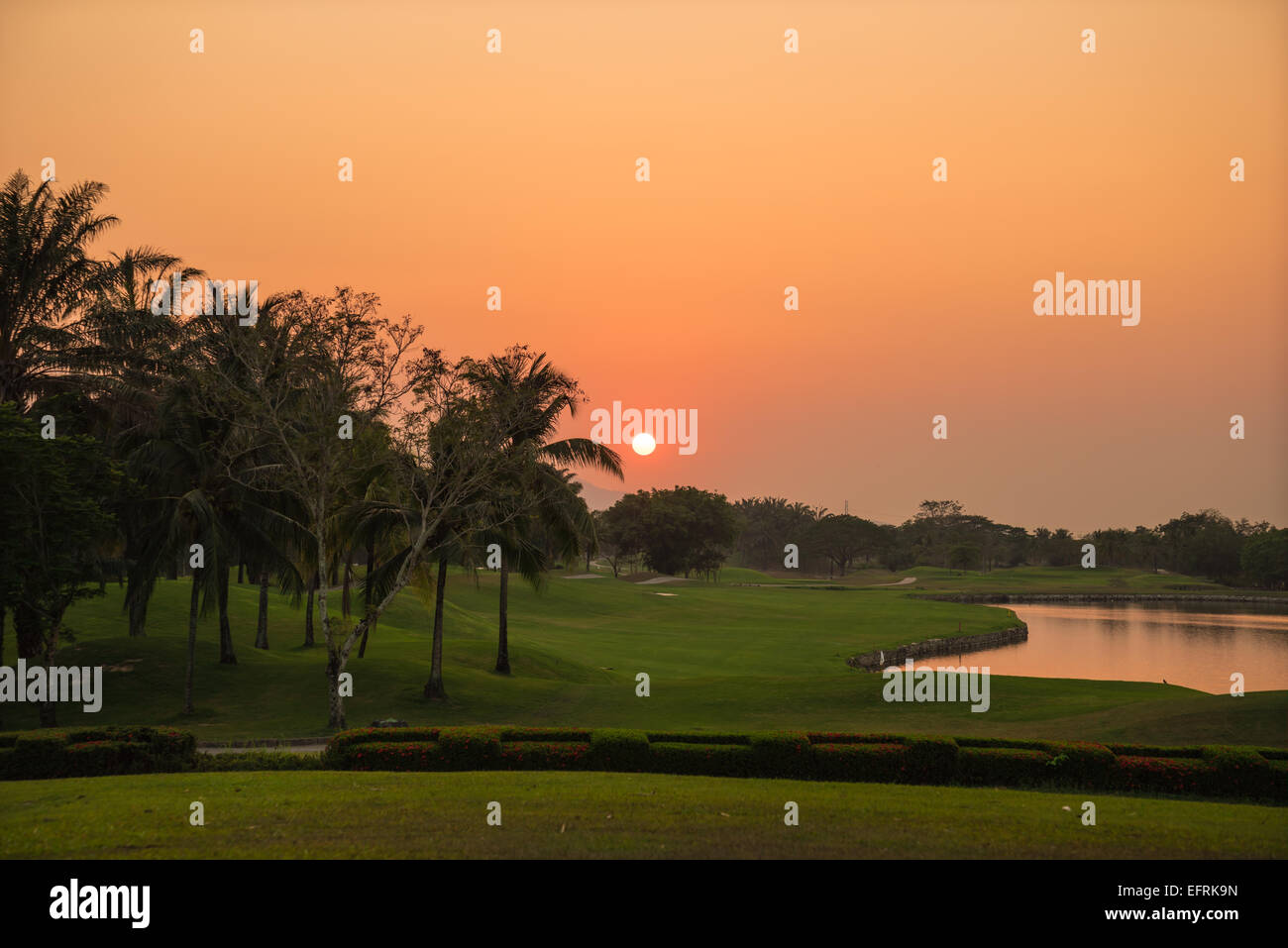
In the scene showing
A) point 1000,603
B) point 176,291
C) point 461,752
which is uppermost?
point 176,291

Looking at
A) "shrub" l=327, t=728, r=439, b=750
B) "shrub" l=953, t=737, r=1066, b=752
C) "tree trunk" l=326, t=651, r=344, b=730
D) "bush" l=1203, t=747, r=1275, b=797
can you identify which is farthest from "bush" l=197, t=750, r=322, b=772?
"bush" l=1203, t=747, r=1275, b=797

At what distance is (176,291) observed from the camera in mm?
37719

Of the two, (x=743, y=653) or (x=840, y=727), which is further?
(x=743, y=653)

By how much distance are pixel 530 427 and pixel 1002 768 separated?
82.0ft

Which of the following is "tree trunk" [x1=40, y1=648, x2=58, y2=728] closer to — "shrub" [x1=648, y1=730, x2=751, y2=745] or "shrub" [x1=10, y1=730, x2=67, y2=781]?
"shrub" [x1=10, y1=730, x2=67, y2=781]

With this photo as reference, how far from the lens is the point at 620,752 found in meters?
22.1

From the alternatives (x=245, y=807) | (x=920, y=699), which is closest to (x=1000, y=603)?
(x=920, y=699)

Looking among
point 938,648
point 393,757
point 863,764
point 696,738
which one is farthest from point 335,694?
point 938,648

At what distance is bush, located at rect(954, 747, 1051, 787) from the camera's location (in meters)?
20.3

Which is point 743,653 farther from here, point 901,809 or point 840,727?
point 901,809

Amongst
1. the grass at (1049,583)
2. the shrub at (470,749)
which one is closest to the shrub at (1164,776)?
the shrub at (470,749)
